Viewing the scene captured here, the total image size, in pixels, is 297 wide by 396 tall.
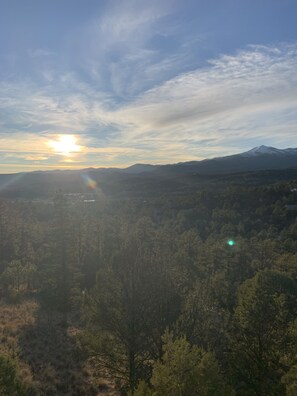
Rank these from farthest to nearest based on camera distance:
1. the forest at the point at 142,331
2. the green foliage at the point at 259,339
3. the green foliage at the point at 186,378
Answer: the green foliage at the point at 259,339 < the forest at the point at 142,331 < the green foliage at the point at 186,378

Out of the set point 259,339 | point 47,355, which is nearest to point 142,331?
point 259,339

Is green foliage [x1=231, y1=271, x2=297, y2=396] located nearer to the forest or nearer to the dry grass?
the forest

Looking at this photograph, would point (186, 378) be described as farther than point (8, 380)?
No

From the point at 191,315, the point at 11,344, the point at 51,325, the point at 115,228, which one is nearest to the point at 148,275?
the point at 191,315

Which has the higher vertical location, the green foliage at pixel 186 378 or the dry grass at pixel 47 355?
the green foliage at pixel 186 378

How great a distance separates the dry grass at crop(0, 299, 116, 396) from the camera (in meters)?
24.1

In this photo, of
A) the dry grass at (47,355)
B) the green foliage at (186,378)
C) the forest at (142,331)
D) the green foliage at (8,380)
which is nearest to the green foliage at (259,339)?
the forest at (142,331)

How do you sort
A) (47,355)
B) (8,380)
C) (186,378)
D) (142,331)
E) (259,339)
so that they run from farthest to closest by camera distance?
(47,355)
(259,339)
(142,331)
(8,380)
(186,378)

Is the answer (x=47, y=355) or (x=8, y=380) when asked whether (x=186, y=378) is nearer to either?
(x=8, y=380)

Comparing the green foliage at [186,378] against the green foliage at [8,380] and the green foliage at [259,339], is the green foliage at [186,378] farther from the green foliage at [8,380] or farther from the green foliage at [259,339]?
the green foliage at [259,339]

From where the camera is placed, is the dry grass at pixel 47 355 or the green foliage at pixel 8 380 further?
the dry grass at pixel 47 355

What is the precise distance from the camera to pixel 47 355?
2886 cm

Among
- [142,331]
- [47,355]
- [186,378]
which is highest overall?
[186,378]

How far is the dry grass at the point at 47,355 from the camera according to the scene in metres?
24.1
